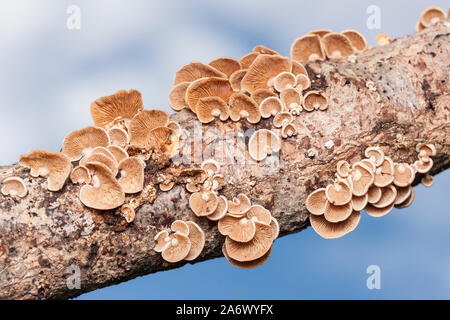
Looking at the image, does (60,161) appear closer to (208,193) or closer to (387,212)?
(208,193)

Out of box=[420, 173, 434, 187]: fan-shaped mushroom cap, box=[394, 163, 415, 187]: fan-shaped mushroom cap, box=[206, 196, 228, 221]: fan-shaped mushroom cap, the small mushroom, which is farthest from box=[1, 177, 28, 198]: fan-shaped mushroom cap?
box=[420, 173, 434, 187]: fan-shaped mushroom cap

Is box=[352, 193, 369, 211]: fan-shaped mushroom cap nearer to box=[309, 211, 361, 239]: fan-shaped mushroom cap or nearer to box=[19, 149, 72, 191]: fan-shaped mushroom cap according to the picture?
box=[309, 211, 361, 239]: fan-shaped mushroom cap

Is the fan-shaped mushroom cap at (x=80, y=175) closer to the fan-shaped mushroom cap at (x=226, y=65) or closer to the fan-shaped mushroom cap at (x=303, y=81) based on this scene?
the fan-shaped mushroom cap at (x=226, y=65)

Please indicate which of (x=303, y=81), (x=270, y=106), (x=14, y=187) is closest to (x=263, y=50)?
(x=303, y=81)

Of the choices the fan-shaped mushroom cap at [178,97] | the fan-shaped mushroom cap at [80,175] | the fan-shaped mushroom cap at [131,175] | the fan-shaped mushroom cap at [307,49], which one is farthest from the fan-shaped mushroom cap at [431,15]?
the fan-shaped mushroom cap at [80,175]

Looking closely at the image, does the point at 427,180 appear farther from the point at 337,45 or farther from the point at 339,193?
the point at 337,45

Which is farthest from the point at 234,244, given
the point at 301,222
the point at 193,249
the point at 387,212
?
the point at 387,212
